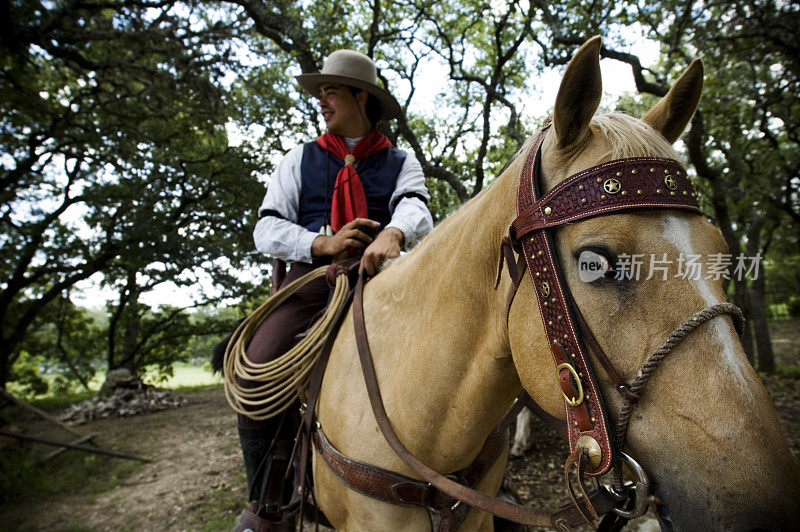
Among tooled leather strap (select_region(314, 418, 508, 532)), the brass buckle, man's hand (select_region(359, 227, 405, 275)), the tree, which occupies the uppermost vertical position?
the tree

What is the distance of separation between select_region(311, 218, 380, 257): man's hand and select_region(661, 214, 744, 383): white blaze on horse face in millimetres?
1441

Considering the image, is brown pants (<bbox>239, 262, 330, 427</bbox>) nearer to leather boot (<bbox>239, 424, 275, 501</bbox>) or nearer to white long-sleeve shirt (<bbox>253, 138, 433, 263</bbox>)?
leather boot (<bbox>239, 424, 275, 501</bbox>)

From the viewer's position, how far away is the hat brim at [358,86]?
8.40 ft

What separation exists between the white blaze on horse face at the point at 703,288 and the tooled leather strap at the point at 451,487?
17.0 inches

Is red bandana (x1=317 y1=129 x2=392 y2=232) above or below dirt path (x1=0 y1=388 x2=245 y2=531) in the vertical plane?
above

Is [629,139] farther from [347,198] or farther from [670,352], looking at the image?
[347,198]

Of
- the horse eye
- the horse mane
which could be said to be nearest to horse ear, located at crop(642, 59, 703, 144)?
the horse mane

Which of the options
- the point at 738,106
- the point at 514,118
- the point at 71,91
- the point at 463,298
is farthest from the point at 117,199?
the point at 738,106

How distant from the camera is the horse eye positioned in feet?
3.13

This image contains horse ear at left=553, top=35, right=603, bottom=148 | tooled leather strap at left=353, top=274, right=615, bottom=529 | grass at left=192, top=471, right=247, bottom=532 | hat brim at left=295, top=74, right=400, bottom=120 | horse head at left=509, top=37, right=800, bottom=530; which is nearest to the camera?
horse head at left=509, top=37, right=800, bottom=530

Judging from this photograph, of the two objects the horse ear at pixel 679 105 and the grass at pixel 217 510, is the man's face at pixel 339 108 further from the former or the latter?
the grass at pixel 217 510

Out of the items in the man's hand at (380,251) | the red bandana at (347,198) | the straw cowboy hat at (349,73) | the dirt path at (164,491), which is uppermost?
the straw cowboy hat at (349,73)

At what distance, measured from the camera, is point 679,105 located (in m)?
1.28

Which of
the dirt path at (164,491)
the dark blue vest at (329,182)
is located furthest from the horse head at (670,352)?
the dirt path at (164,491)
